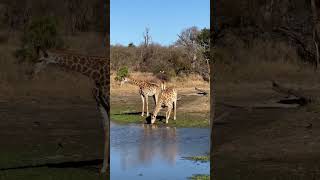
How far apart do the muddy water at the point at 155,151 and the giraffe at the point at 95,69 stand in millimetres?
472

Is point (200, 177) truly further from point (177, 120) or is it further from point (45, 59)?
point (177, 120)

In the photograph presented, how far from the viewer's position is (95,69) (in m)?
6.48

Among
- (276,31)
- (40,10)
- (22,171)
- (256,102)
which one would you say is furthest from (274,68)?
(22,171)

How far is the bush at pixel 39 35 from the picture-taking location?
14695 mm

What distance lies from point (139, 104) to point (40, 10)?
407 cm

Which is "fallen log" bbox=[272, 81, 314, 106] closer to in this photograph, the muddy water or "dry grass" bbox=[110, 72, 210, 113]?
"dry grass" bbox=[110, 72, 210, 113]

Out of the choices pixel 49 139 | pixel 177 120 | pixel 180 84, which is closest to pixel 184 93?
pixel 180 84

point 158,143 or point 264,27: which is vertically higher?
point 264,27

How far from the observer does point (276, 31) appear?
15805 millimetres

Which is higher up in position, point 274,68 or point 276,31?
point 276,31

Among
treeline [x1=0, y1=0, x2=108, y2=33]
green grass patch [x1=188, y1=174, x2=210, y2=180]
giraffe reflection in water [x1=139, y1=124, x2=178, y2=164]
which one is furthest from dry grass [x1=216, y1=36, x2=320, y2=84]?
green grass patch [x1=188, y1=174, x2=210, y2=180]

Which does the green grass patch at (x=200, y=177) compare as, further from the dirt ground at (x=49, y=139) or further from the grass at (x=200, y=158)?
the dirt ground at (x=49, y=139)

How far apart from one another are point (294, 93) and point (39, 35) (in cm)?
641

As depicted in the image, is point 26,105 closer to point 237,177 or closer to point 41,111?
point 41,111
